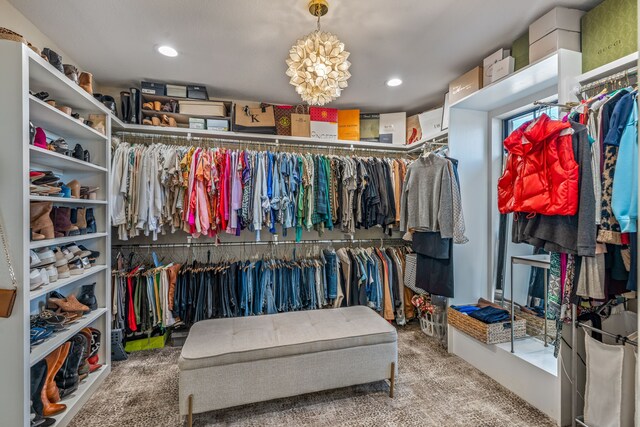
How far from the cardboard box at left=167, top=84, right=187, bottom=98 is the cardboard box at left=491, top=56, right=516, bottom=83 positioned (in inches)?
113

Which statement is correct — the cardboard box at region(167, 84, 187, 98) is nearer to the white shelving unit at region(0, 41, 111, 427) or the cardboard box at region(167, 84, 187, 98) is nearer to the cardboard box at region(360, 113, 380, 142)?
the white shelving unit at region(0, 41, 111, 427)

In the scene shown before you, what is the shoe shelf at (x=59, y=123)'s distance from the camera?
1.65 metres

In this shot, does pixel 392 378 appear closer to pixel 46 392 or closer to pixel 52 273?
pixel 46 392

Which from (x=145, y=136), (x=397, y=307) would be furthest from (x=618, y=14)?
(x=145, y=136)

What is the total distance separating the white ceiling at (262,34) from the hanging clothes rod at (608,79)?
58cm

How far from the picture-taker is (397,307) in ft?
10.7

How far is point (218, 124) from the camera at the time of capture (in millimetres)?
2975

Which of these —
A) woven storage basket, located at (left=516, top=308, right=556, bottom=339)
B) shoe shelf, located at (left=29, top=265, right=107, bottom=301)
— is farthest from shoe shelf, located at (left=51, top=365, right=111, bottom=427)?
woven storage basket, located at (left=516, top=308, right=556, bottom=339)

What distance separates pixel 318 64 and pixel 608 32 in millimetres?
1800

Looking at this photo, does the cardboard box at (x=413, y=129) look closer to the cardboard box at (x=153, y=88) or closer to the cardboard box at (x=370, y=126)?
the cardboard box at (x=370, y=126)

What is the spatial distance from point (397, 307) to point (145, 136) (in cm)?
332

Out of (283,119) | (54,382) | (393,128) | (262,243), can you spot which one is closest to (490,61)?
(393,128)

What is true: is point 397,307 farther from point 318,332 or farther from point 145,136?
point 145,136

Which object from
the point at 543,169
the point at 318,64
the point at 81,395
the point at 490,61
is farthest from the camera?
the point at 490,61
